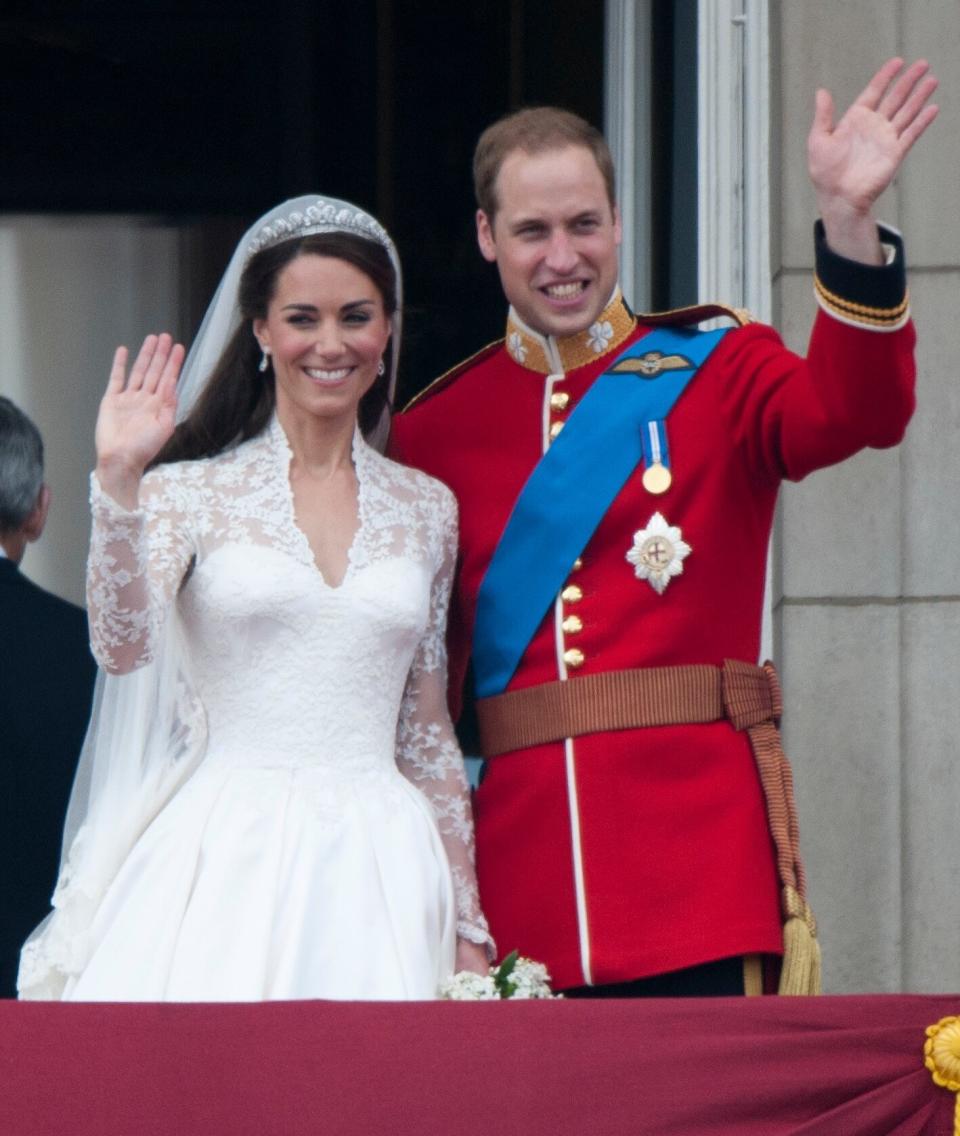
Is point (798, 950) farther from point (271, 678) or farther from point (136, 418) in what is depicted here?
point (136, 418)

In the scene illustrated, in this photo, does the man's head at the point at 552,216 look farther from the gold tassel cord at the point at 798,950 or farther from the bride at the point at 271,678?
the gold tassel cord at the point at 798,950

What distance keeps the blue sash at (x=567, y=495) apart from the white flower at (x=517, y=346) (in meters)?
0.13

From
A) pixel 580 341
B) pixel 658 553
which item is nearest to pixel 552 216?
pixel 580 341

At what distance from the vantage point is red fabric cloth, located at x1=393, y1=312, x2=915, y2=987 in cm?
354

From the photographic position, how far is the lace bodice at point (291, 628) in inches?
142

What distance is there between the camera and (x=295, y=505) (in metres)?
3.75

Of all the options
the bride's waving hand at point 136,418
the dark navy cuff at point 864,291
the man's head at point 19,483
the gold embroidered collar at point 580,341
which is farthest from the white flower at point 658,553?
the man's head at point 19,483

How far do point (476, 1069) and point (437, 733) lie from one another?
885 millimetres

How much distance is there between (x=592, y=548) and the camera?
368cm

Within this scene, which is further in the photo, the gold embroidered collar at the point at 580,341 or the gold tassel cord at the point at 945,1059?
the gold embroidered collar at the point at 580,341

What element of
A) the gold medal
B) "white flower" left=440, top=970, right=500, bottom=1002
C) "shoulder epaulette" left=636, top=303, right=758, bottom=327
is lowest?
"white flower" left=440, top=970, right=500, bottom=1002

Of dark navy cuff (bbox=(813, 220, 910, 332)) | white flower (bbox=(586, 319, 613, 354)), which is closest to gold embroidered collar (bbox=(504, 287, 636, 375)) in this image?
white flower (bbox=(586, 319, 613, 354))

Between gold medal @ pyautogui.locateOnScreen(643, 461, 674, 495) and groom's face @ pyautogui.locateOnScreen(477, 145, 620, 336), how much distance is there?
24 cm

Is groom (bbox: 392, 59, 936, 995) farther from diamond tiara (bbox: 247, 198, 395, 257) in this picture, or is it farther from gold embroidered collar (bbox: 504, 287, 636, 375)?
diamond tiara (bbox: 247, 198, 395, 257)
